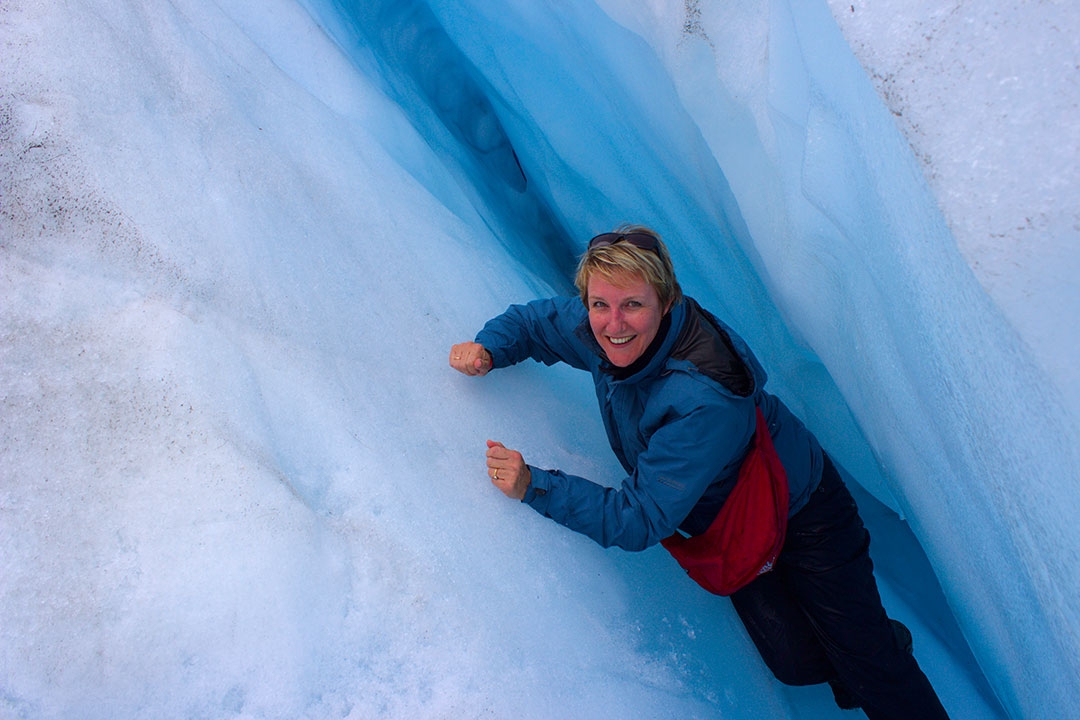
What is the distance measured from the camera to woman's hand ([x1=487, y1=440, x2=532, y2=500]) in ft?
4.06

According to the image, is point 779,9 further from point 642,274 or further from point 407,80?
point 407,80

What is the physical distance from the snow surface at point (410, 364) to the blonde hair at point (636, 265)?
357 millimetres

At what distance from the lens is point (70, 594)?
3.42 ft

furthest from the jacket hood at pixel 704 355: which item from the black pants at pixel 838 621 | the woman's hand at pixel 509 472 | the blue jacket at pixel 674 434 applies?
the black pants at pixel 838 621

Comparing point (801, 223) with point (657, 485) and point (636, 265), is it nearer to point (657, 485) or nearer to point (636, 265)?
point (636, 265)

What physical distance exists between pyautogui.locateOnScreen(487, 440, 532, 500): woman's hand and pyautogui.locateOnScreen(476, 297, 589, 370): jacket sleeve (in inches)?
8.6

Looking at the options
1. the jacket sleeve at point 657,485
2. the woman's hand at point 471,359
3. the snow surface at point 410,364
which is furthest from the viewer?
the woman's hand at point 471,359

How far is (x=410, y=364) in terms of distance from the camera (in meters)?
1.41

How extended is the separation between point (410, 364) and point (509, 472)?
12.4 inches

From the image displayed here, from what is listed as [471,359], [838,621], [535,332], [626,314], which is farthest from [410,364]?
[838,621]

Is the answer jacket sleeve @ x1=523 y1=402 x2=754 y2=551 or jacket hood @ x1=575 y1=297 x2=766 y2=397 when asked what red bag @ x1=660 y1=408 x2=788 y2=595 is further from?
jacket hood @ x1=575 y1=297 x2=766 y2=397

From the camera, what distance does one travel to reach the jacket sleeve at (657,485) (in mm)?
1136

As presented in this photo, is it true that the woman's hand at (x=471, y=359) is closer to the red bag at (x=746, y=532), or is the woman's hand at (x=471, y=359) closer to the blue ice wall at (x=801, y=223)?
the red bag at (x=746, y=532)

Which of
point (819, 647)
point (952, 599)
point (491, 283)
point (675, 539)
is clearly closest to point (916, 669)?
point (819, 647)
